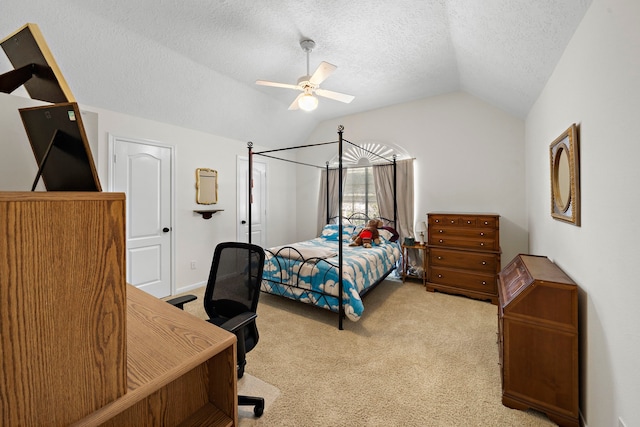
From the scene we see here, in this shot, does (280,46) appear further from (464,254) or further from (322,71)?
(464,254)

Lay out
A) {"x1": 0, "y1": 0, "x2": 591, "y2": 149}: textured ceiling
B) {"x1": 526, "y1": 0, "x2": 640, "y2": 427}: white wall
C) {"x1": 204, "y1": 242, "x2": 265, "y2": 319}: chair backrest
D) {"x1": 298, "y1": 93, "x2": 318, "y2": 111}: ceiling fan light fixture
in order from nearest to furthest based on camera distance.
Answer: {"x1": 526, "y1": 0, "x2": 640, "y2": 427}: white wall → {"x1": 204, "y1": 242, "x2": 265, "y2": 319}: chair backrest → {"x1": 0, "y1": 0, "x2": 591, "y2": 149}: textured ceiling → {"x1": 298, "y1": 93, "x2": 318, "y2": 111}: ceiling fan light fixture

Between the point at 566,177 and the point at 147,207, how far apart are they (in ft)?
14.3

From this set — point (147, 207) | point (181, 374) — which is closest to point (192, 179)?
point (147, 207)

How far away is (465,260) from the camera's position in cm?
360

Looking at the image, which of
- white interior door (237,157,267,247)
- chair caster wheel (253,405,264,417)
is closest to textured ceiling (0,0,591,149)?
white interior door (237,157,267,247)

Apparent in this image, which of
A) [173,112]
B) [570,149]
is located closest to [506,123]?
[570,149]

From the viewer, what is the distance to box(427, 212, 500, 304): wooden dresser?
11.3 ft

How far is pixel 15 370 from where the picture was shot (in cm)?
50

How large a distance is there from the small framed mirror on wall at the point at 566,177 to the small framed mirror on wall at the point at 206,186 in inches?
164

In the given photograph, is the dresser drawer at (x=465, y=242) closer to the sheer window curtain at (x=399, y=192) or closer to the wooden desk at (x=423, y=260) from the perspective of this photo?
the wooden desk at (x=423, y=260)

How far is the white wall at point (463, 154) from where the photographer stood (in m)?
3.76

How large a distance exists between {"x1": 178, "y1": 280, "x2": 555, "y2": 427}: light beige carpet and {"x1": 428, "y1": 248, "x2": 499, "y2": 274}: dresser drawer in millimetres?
468

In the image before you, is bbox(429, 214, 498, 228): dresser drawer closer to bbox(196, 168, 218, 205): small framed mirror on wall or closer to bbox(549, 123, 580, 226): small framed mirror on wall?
bbox(549, 123, 580, 226): small framed mirror on wall

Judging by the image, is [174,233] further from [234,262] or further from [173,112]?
[234,262]
